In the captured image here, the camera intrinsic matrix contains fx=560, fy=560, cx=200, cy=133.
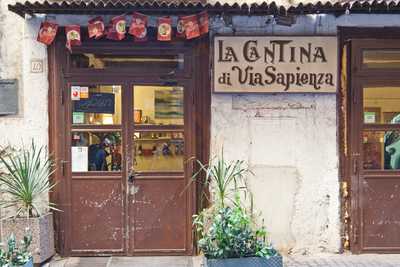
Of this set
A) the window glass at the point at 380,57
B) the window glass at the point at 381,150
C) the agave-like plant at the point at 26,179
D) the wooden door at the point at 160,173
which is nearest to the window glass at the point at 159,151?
the wooden door at the point at 160,173

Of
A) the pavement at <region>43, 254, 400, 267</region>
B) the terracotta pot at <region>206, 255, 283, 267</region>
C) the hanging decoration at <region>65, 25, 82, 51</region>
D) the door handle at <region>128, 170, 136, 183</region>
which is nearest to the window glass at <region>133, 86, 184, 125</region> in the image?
the door handle at <region>128, 170, 136, 183</region>

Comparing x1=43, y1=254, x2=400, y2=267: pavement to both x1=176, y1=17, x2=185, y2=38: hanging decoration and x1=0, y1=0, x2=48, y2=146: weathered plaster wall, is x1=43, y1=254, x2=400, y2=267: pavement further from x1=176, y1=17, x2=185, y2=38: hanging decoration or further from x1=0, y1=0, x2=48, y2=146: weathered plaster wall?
x1=176, y1=17, x2=185, y2=38: hanging decoration

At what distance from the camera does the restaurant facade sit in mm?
7668

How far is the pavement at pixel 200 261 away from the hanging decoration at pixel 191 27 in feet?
9.81

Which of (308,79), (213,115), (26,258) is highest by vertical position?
(308,79)

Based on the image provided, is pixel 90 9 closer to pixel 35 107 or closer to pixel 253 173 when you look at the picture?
pixel 35 107

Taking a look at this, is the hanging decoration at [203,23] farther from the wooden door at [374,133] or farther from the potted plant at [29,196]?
the potted plant at [29,196]

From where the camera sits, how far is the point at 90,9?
275 inches

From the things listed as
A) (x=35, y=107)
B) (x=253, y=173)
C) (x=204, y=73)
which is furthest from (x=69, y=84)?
(x=253, y=173)

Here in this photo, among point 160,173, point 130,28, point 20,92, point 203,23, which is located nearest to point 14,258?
point 160,173

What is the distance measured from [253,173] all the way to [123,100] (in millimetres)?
2064

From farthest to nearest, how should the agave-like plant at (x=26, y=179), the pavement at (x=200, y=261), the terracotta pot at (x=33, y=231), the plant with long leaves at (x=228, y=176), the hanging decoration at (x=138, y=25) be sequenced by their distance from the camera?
the plant with long leaves at (x=228, y=176) < the pavement at (x=200, y=261) < the hanging decoration at (x=138, y=25) < the agave-like plant at (x=26, y=179) < the terracotta pot at (x=33, y=231)

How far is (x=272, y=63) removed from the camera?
7.67m

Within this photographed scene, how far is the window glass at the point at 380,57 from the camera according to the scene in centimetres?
784
